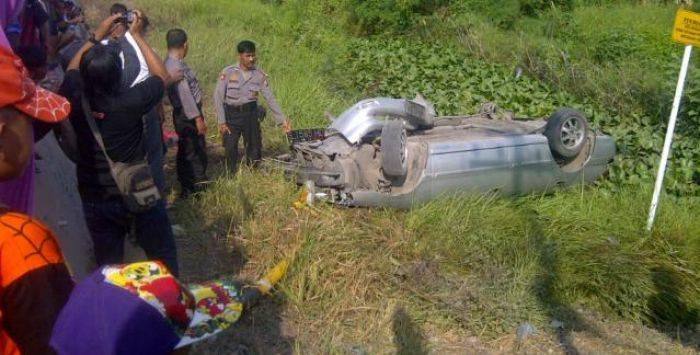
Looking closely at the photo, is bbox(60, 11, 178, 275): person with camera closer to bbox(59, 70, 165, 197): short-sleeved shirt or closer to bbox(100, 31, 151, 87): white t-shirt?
bbox(59, 70, 165, 197): short-sleeved shirt

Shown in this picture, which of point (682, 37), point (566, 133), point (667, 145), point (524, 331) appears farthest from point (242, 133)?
point (682, 37)

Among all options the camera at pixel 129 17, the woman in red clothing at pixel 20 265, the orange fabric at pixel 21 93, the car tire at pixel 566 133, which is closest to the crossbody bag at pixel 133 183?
the camera at pixel 129 17

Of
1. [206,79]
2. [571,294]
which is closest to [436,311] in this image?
[571,294]

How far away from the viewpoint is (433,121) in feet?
20.7

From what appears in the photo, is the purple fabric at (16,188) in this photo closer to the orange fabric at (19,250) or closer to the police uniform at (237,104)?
the orange fabric at (19,250)

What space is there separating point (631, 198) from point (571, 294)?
1.43 metres

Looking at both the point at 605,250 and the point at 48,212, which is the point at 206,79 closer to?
the point at 48,212

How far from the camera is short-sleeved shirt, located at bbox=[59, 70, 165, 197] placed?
351cm

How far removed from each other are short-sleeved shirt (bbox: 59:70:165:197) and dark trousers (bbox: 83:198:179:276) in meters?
0.09

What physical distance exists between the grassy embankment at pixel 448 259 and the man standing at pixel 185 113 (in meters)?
0.37

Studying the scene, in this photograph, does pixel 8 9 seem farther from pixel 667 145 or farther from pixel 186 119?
pixel 667 145

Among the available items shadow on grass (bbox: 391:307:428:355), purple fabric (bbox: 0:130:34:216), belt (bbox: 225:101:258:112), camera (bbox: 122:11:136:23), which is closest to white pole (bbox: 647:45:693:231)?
shadow on grass (bbox: 391:307:428:355)

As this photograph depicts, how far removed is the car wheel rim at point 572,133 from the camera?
19.9 ft

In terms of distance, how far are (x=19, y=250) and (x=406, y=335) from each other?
301cm
